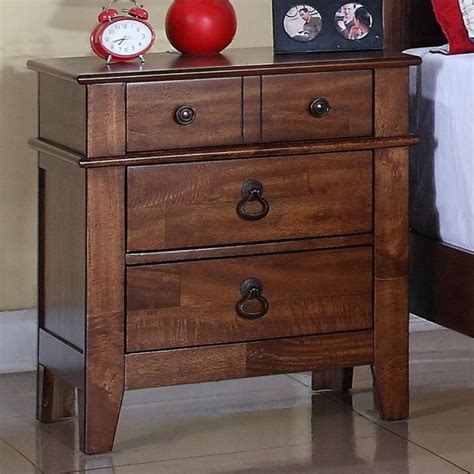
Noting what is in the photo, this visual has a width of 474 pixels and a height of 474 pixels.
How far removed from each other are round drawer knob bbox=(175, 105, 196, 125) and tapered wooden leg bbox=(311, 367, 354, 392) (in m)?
0.68

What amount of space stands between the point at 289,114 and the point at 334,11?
0.95 feet

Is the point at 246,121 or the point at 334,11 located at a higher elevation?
the point at 334,11

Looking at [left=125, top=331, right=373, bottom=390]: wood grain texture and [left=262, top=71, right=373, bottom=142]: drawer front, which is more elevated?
[left=262, top=71, right=373, bottom=142]: drawer front

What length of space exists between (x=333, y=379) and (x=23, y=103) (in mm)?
884

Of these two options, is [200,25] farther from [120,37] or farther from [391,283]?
[391,283]

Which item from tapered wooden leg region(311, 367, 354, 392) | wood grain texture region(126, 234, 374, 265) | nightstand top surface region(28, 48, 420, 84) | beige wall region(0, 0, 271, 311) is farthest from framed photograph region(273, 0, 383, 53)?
tapered wooden leg region(311, 367, 354, 392)

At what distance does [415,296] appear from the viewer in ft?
8.65

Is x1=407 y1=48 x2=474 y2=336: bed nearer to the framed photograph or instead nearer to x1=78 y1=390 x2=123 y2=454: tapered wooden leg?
the framed photograph

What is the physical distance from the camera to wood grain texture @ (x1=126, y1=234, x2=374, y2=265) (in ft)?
7.36

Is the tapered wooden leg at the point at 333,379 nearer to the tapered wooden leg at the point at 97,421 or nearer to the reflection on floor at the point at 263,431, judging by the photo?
the reflection on floor at the point at 263,431

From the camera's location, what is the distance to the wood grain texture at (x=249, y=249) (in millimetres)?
2242

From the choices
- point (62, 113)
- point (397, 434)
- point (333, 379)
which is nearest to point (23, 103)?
point (62, 113)

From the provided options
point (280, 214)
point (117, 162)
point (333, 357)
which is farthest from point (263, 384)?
point (117, 162)

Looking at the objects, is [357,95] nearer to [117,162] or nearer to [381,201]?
[381,201]
